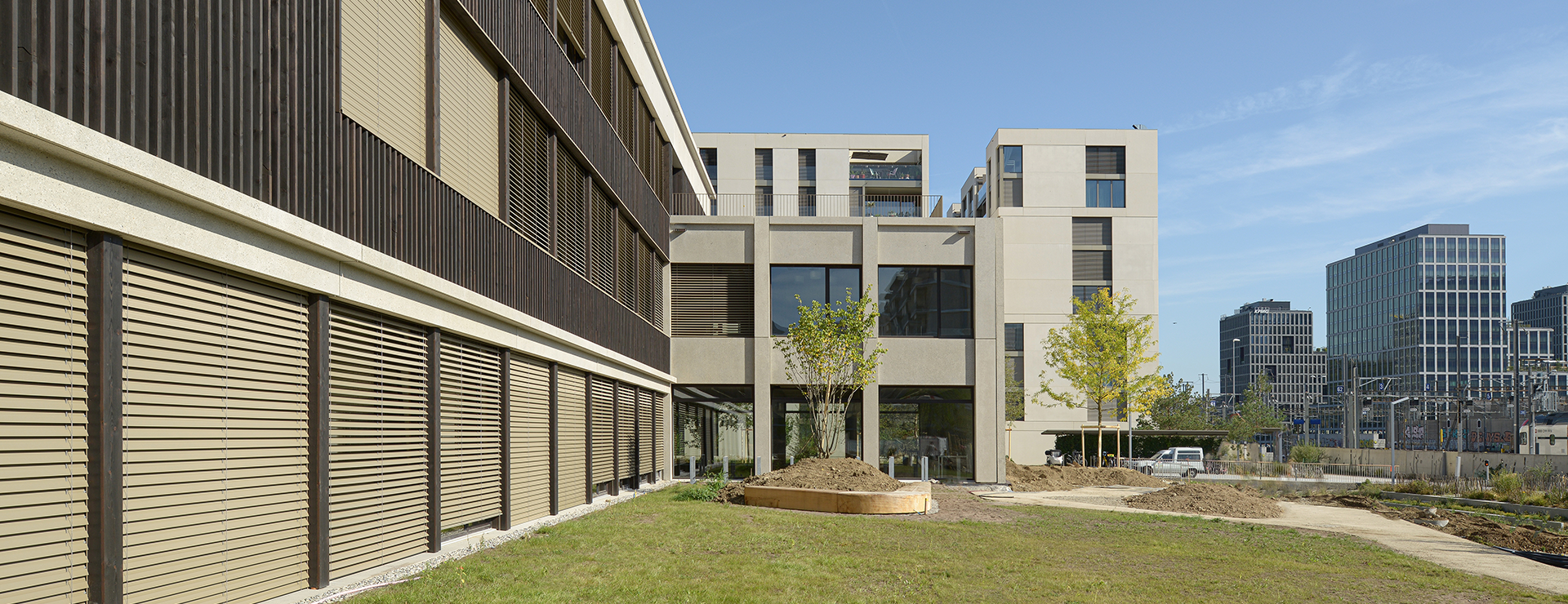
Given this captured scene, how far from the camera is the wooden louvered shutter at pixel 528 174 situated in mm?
15312

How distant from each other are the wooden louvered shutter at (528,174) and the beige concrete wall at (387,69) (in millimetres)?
3076

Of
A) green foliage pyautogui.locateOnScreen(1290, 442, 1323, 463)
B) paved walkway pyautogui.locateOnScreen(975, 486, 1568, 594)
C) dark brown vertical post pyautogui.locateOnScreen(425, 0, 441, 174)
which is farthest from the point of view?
green foliage pyautogui.locateOnScreen(1290, 442, 1323, 463)

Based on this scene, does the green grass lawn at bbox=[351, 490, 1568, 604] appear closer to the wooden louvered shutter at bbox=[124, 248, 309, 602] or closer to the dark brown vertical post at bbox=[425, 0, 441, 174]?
the wooden louvered shutter at bbox=[124, 248, 309, 602]

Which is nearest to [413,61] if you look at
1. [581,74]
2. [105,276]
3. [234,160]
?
[234,160]

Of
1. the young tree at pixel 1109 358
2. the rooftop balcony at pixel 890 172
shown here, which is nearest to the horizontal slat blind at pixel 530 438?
the young tree at pixel 1109 358

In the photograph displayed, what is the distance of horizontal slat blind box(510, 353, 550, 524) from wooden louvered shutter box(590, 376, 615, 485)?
3263mm

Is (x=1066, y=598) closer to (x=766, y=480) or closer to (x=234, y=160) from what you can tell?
(x=234, y=160)

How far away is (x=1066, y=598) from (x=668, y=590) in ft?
12.9

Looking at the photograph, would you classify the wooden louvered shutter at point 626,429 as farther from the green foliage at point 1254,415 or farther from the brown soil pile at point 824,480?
the green foliage at point 1254,415

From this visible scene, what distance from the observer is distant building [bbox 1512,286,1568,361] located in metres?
181

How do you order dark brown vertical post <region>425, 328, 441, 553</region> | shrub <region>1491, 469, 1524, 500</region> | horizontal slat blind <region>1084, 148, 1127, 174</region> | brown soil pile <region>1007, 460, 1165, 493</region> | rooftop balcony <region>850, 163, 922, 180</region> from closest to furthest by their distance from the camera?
dark brown vertical post <region>425, 328, 441, 553</region> < shrub <region>1491, 469, 1524, 500</region> < brown soil pile <region>1007, 460, 1165, 493</region> < horizontal slat blind <region>1084, 148, 1127, 174</region> < rooftop balcony <region>850, 163, 922, 180</region>

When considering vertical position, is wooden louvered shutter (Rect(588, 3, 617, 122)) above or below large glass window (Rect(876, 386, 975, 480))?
above

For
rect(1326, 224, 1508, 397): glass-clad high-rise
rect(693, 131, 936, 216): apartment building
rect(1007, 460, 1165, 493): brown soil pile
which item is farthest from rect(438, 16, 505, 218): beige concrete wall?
rect(1326, 224, 1508, 397): glass-clad high-rise

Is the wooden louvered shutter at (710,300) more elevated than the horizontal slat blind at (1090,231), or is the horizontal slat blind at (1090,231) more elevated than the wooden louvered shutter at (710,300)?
the horizontal slat blind at (1090,231)
